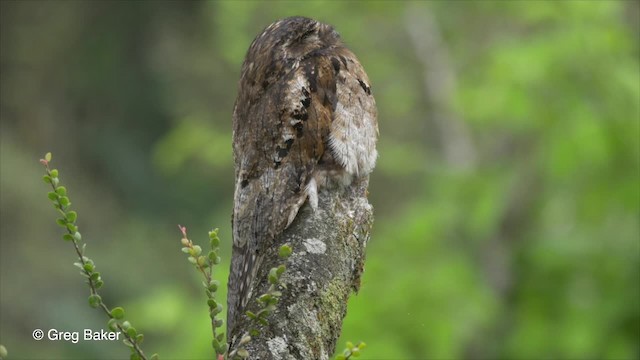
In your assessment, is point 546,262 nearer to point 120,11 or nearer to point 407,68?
point 407,68

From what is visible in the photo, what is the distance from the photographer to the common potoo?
3328 millimetres

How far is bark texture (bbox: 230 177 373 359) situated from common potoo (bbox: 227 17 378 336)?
6cm

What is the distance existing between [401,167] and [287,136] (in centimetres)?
854

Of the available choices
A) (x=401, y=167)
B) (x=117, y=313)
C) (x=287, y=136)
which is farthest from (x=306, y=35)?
(x=401, y=167)

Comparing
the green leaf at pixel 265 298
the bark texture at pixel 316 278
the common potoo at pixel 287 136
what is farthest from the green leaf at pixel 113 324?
the common potoo at pixel 287 136

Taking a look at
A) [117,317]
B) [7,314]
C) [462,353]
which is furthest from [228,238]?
[117,317]

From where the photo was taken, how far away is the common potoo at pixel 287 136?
3328mm

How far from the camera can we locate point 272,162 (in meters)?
3.42

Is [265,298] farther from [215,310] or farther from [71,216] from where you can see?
[71,216]

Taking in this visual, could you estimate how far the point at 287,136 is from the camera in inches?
134

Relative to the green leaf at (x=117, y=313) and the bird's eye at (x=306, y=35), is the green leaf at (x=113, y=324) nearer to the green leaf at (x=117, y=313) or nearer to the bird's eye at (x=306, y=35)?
the green leaf at (x=117, y=313)

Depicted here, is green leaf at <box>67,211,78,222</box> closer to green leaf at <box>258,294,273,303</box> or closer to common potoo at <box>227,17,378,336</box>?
green leaf at <box>258,294,273,303</box>

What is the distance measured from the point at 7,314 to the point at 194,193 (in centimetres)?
561

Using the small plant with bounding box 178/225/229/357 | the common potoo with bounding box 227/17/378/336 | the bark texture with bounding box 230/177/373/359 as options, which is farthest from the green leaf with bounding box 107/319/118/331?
the common potoo with bounding box 227/17/378/336
